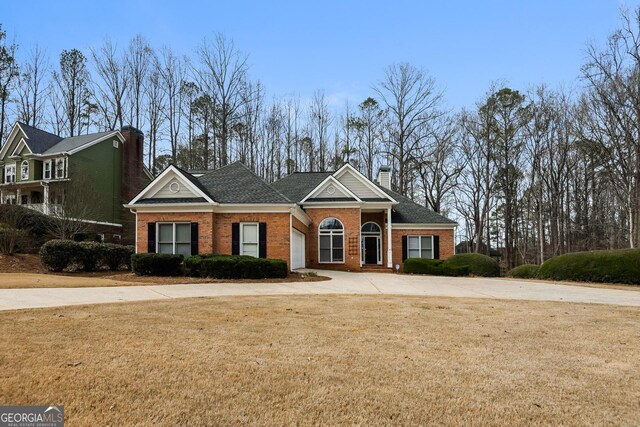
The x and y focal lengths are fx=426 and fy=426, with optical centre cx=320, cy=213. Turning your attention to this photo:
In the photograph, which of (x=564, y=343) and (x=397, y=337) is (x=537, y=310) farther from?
(x=397, y=337)

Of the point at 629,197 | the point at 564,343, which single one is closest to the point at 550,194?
the point at 629,197

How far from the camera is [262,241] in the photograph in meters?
18.9

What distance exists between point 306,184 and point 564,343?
72.8 ft

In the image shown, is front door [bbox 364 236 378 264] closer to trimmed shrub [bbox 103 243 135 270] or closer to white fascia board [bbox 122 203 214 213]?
white fascia board [bbox 122 203 214 213]

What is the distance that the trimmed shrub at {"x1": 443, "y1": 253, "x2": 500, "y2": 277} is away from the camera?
21219mm

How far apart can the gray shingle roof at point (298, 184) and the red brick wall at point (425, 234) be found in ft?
19.2

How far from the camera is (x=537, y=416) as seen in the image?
3215mm

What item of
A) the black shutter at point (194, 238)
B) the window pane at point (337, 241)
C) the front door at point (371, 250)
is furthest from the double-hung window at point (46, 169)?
the front door at point (371, 250)

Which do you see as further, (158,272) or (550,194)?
(550,194)

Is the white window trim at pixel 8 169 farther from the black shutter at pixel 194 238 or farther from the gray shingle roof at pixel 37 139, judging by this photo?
the black shutter at pixel 194 238

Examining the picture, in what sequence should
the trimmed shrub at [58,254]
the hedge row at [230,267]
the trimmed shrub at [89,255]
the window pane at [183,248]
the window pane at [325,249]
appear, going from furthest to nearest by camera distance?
the window pane at [325,249] → the window pane at [183,248] → the trimmed shrub at [89,255] → the trimmed shrub at [58,254] → the hedge row at [230,267]

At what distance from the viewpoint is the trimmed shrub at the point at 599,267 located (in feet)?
54.1

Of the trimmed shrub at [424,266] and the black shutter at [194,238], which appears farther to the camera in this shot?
the trimmed shrub at [424,266]

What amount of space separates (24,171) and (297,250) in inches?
1041
